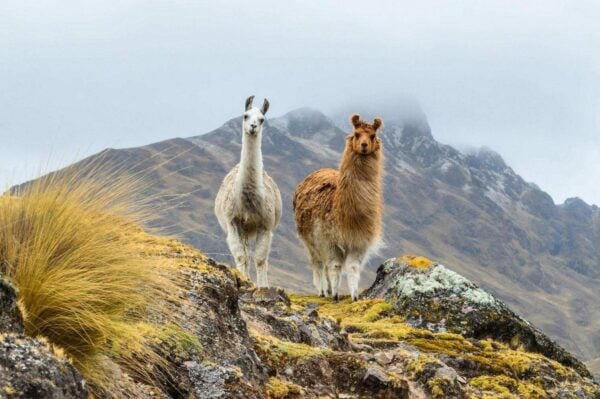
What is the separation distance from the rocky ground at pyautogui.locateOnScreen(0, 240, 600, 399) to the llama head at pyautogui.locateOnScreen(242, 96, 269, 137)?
4.76 m

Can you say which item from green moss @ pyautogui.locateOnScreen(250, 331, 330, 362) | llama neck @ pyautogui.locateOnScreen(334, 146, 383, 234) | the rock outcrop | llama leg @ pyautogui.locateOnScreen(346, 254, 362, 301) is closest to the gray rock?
green moss @ pyautogui.locateOnScreen(250, 331, 330, 362)

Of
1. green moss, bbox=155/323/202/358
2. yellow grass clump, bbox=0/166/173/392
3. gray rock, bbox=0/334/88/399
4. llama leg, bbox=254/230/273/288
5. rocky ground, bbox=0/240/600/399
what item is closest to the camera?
gray rock, bbox=0/334/88/399

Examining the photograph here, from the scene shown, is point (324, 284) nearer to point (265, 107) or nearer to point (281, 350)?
point (265, 107)

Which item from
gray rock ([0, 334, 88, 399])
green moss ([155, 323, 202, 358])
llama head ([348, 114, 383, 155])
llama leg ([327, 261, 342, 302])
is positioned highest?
llama head ([348, 114, 383, 155])

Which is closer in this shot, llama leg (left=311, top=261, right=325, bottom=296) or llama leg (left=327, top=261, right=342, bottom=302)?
llama leg (left=327, top=261, right=342, bottom=302)

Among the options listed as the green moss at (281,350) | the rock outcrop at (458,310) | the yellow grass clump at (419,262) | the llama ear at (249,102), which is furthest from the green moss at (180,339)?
the llama ear at (249,102)

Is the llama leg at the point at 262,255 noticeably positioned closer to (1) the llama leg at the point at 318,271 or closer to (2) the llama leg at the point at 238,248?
(2) the llama leg at the point at 238,248

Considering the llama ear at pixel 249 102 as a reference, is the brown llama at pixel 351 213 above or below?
below

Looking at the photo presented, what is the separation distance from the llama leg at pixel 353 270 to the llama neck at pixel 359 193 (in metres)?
0.70

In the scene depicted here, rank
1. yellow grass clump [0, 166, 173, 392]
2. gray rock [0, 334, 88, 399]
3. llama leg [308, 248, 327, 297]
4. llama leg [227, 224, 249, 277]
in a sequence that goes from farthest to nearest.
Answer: llama leg [308, 248, 327, 297], llama leg [227, 224, 249, 277], yellow grass clump [0, 166, 173, 392], gray rock [0, 334, 88, 399]

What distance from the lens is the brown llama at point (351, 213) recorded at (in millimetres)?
→ 16016

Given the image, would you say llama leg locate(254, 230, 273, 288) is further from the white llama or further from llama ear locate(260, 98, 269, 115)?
llama ear locate(260, 98, 269, 115)

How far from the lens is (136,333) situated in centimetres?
463

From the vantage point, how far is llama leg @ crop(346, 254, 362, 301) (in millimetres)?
15133
